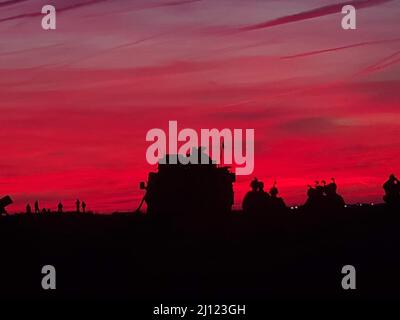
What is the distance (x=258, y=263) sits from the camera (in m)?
33.7

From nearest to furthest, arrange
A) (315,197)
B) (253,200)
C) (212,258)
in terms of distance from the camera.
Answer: (212,258), (253,200), (315,197)

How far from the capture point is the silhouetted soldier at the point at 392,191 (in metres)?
48.6

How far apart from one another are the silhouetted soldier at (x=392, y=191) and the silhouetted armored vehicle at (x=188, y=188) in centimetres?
838

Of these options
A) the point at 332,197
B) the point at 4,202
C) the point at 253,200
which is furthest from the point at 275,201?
the point at 4,202

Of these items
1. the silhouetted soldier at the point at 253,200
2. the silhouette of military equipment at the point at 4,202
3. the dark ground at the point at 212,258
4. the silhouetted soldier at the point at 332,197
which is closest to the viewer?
the dark ground at the point at 212,258

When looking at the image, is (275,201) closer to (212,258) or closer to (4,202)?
(212,258)

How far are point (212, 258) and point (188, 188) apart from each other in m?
13.0

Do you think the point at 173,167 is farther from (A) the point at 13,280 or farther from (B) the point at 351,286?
(B) the point at 351,286

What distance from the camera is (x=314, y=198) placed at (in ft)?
167

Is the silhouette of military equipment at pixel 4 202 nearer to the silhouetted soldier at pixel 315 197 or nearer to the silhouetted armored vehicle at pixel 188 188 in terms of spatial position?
the silhouetted armored vehicle at pixel 188 188

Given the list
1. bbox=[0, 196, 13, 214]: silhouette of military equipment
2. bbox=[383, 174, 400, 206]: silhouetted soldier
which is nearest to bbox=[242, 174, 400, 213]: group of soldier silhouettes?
bbox=[383, 174, 400, 206]: silhouetted soldier

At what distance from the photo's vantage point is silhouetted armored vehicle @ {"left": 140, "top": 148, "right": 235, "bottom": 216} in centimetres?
4808

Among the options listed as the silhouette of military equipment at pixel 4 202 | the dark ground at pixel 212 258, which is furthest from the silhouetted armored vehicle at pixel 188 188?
the silhouette of military equipment at pixel 4 202

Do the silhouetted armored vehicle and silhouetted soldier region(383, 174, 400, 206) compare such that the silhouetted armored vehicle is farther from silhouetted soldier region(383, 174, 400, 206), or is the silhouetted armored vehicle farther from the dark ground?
silhouetted soldier region(383, 174, 400, 206)
